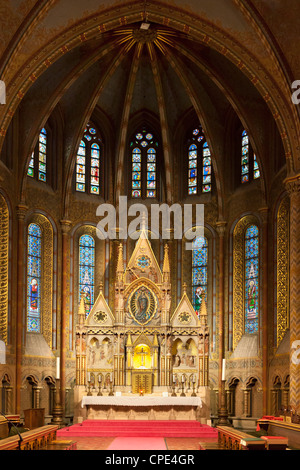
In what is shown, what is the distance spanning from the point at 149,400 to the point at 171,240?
8.40 metres

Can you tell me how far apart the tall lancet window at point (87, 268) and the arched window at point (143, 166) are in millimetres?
3185

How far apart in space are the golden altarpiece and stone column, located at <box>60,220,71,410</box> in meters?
1.76

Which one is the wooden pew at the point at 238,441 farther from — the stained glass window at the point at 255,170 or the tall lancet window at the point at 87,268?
the stained glass window at the point at 255,170

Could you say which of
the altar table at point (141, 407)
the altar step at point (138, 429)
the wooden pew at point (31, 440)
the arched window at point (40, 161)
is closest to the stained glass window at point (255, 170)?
the arched window at point (40, 161)

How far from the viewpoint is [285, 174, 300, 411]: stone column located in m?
24.1

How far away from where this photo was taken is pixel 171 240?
32594 millimetres

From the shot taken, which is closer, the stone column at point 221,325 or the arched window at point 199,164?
the stone column at point 221,325

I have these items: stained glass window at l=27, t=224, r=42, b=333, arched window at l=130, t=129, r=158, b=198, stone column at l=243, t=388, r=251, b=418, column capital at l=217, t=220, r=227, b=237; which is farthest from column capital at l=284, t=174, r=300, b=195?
stained glass window at l=27, t=224, r=42, b=333

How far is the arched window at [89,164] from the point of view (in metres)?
33.0

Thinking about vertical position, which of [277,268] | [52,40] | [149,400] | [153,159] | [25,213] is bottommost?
[149,400]
